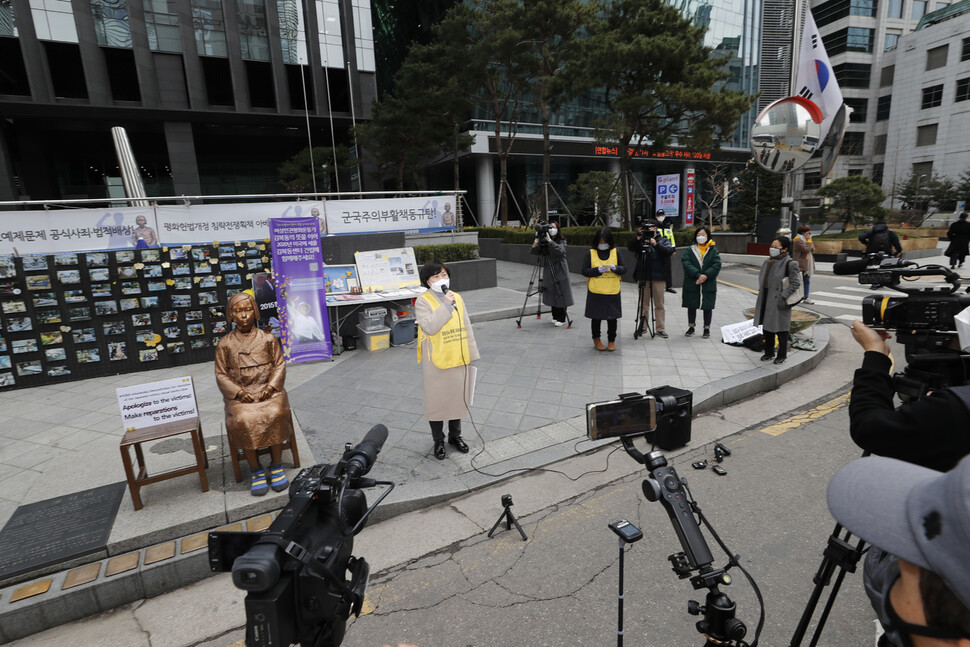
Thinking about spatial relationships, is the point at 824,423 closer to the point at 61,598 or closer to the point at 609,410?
the point at 609,410

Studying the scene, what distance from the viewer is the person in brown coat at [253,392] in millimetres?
4055

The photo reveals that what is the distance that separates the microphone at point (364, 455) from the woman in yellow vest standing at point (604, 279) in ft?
19.3

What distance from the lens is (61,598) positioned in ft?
Answer: 9.99

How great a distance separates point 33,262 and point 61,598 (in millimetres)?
5963

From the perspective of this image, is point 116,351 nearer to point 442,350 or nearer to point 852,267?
point 442,350

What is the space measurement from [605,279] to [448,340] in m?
3.82

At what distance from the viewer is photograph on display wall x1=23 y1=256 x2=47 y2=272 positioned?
6.87 m

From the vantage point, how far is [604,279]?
7.65m

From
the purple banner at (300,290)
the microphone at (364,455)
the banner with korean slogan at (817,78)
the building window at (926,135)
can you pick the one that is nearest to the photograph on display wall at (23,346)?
the purple banner at (300,290)

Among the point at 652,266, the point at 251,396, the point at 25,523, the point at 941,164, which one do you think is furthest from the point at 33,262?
the point at 941,164

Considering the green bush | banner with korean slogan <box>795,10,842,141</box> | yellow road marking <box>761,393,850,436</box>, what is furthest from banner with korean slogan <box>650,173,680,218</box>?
yellow road marking <box>761,393,850,436</box>

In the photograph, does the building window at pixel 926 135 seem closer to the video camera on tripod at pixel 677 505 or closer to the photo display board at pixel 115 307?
the photo display board at pixel 115 307

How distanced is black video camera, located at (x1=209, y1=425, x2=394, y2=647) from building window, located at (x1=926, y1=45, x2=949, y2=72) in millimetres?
53783

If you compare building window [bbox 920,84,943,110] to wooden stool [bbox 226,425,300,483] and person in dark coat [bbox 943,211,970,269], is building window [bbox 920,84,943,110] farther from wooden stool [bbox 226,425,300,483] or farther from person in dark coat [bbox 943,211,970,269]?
wooden stool [bbox 226,425,300,483]
